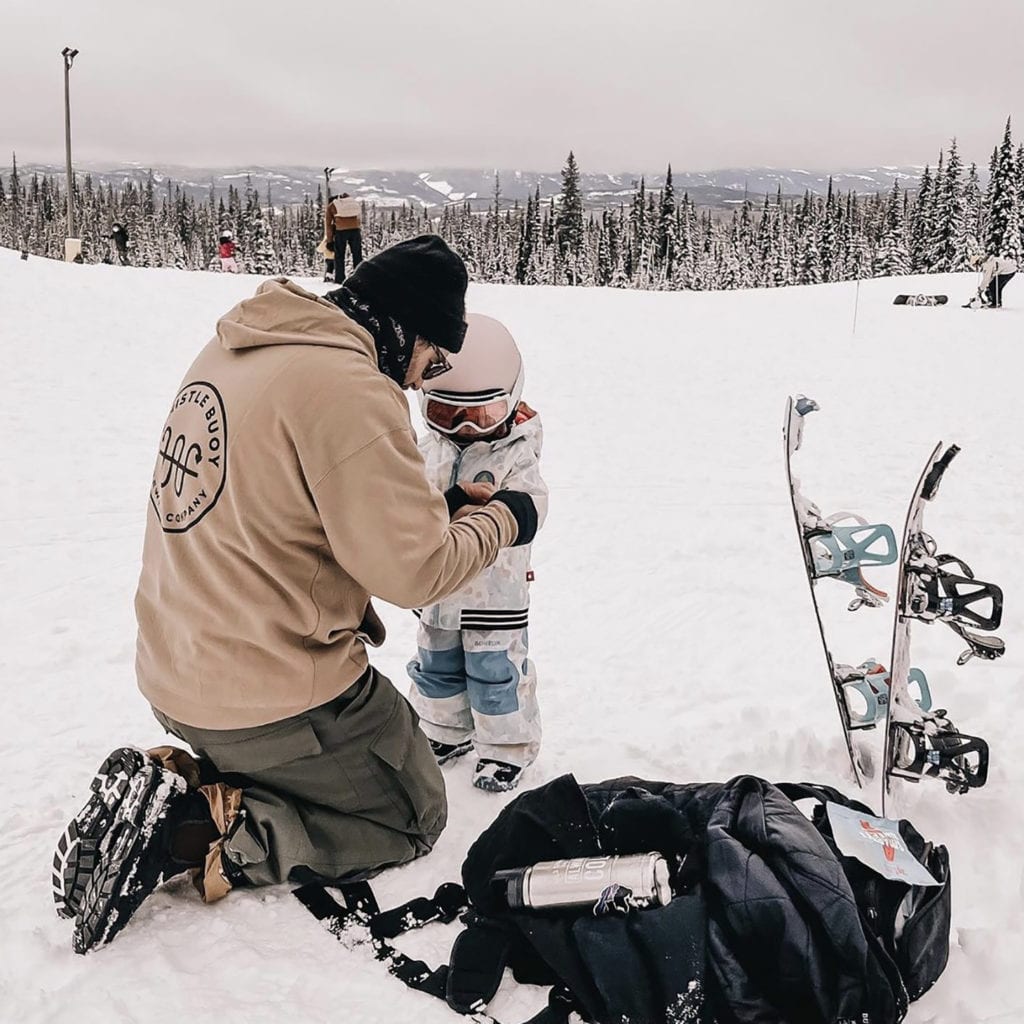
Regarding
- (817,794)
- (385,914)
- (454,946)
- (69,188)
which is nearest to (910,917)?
(817,794)

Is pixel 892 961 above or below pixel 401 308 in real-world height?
below

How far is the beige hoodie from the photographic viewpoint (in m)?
2.29

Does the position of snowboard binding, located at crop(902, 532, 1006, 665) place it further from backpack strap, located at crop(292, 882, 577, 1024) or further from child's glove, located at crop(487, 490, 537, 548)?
backpack strap, located at crop(292, 882, 577, 1024)

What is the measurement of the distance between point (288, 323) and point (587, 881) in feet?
5.48

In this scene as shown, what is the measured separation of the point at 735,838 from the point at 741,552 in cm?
368

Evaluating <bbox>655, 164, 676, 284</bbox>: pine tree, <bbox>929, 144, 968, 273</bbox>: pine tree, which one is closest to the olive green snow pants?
<bbox>929, 144, 968, 273</bbox>: pine tree

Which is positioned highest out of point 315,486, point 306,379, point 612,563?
point 306,379

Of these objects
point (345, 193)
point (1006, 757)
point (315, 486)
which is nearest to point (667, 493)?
point (1006, 757)

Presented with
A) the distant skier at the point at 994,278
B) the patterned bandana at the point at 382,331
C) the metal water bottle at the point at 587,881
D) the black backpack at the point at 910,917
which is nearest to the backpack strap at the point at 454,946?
the metal water bottle at the point at 587,881

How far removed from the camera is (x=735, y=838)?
2383 millimetres

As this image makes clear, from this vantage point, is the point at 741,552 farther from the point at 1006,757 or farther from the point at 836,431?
the point at 836,431

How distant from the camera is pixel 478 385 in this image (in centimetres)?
309

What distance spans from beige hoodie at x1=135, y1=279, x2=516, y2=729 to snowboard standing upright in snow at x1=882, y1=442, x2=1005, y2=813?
→ 1.41 metres

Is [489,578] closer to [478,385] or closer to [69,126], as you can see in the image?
[478,385]
